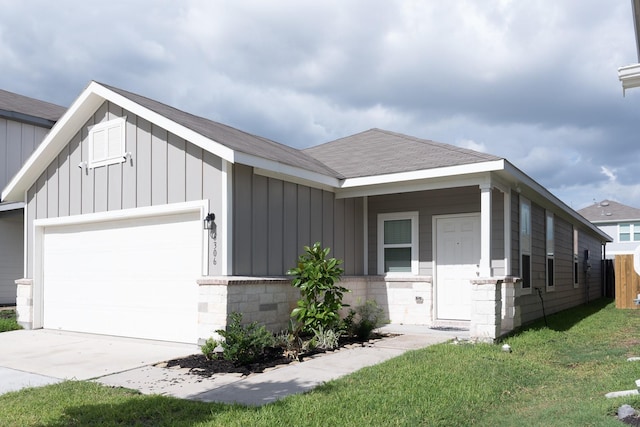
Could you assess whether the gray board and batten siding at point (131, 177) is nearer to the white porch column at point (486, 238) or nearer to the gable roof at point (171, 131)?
the gable roof at point (171, 131)

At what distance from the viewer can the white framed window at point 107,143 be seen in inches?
374

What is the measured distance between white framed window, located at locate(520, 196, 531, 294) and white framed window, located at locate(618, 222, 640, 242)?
82.9ft

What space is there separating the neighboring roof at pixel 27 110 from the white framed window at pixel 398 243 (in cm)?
1204

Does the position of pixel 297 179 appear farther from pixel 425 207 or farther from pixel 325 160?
pixel 425 207

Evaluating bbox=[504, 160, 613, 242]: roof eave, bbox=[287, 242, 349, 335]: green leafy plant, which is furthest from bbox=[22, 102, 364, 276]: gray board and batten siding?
bbox=[504, 160, 613, 242]: roof eave

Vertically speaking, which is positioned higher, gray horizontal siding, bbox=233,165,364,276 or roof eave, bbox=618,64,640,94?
roof eave, bbox=618,64,640,94

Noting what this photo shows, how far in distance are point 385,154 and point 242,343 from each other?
5.79 meters

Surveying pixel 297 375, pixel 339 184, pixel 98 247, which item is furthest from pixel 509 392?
pixel 98 247

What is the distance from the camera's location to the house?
8.20 metres

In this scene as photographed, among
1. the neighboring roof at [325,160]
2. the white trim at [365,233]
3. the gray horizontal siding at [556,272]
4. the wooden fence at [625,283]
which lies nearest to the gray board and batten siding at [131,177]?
the neighboring roof at [325,160]

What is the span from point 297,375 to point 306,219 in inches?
153

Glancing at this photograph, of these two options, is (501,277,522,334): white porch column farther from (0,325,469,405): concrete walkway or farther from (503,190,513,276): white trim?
(0,325,469,405): concrete walkway

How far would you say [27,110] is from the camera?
16.9 m

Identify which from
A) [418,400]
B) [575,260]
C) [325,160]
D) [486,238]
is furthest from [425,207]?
[575,260]
